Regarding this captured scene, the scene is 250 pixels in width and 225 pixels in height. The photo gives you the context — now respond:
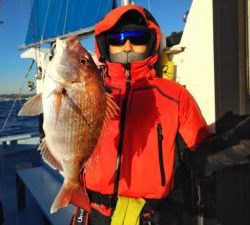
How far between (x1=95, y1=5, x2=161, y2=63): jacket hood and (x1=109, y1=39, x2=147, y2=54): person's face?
6cm

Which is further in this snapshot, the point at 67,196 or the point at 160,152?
the point at 160,152

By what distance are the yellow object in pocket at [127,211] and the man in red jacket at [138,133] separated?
3 cm

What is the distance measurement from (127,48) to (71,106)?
→ 993 millimetres

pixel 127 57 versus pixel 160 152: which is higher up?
pixel 127 57

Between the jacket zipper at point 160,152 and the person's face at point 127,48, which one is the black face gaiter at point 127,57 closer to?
the person's face at point 127,48

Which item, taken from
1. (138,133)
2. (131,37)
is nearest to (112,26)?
(131,37)

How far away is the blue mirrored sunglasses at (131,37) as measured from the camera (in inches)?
115

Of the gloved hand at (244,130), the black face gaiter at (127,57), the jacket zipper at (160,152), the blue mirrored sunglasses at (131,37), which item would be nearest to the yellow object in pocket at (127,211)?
the jacket zipper at (160,152)

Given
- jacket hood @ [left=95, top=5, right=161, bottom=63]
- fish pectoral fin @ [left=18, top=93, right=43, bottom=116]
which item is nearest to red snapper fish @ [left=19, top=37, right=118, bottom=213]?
fish pectoral fin @ [left=18, top=93, right=43, bottom=116]

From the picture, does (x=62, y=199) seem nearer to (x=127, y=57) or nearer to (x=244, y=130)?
(x=127, y=57)

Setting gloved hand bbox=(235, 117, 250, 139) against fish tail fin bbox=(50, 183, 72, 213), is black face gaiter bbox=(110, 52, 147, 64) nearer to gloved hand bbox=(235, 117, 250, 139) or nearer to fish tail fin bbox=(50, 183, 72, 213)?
gloved hand bbox=(235, 117, 250, 139)

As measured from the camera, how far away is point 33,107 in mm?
2150

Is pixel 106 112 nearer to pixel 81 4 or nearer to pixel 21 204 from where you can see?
pixel 21 204

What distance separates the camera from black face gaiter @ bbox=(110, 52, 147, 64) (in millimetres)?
2916
